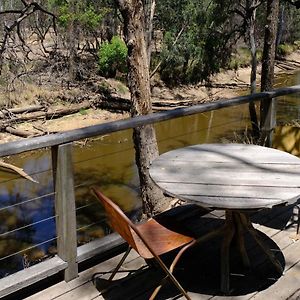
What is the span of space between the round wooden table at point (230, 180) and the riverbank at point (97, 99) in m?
10.3

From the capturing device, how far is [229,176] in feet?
8.49

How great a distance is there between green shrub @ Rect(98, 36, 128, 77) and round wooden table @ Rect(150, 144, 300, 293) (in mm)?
15623

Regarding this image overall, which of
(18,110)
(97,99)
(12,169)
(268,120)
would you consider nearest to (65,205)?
(268,120)

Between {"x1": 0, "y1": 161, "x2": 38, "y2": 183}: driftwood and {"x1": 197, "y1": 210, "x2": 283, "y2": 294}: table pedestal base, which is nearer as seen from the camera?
{"x1": 197, "y1": 210, "x2": 283, "y2": 294}: table pedestal base

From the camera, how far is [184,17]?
19688 millimetres

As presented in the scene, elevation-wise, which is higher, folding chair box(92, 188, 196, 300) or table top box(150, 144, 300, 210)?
table top box(150, 144, 300, 210)

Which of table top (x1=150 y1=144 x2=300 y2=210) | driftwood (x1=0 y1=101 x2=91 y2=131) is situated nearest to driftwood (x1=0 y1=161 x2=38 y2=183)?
driftwood (x1=0 y1=101 x2=91 y2=131)

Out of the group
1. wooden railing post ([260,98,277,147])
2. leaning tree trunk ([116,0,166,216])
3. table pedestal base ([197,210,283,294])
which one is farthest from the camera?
leaning tree trunk ([116,0,166,216])

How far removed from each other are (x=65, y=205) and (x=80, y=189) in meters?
7.04

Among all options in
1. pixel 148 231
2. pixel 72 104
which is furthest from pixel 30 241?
pixel 72 104

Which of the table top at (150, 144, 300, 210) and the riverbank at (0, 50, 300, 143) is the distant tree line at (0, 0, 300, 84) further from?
the table top at (150, 144, 300, 210)

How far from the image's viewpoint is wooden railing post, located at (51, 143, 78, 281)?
2.52 m

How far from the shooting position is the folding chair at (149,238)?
212 centimetres

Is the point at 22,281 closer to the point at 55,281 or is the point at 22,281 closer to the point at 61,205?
the point at 55,281
